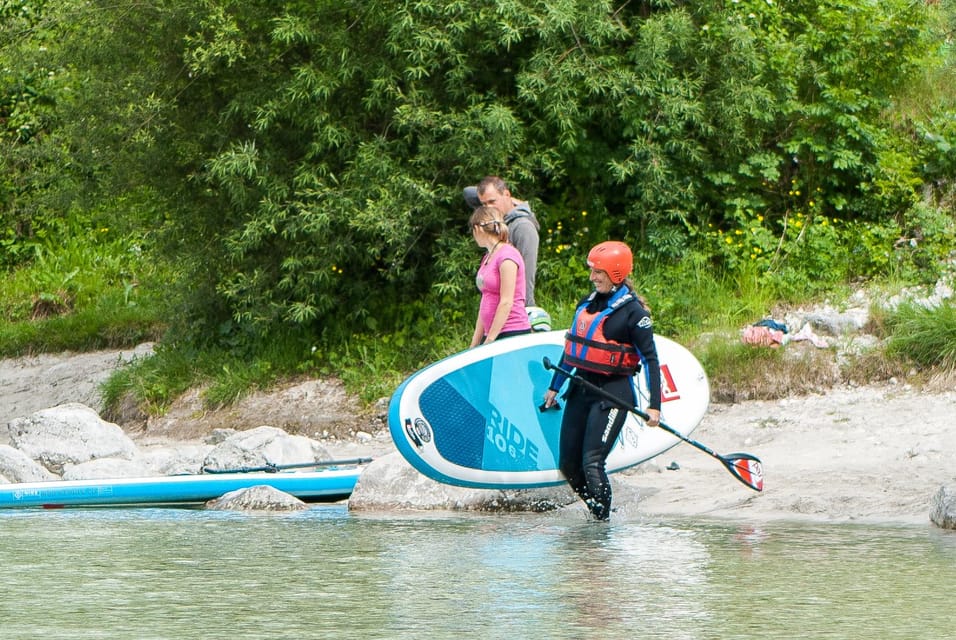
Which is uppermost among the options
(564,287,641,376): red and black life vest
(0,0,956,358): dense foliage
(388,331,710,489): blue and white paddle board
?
(0,0,956,358): dense foliage

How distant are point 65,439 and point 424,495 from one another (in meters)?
3.28

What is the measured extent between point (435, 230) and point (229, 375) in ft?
8.13

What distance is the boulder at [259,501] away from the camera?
8781mm

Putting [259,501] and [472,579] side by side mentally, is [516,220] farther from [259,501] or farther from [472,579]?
[472,579]

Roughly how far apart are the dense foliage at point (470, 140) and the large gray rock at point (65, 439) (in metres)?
2.27

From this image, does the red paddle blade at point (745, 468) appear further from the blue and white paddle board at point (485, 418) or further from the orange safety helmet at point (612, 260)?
the orange safety helmet at point (612, 260)

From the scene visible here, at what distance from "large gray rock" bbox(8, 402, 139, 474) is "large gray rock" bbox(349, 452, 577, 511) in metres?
2.55

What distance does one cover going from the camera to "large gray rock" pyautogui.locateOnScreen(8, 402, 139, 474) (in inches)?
409

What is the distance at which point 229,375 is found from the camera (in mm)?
13375

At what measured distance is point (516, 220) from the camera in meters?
8.45

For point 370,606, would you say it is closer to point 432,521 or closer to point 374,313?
point 432,521

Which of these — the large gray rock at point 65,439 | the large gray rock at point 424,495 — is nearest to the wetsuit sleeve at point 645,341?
the large gray rock at point 424,495

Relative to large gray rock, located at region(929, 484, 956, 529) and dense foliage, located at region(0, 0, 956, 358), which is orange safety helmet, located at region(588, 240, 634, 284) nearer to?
large gray rock, located at region(929, 484, 956, 529)

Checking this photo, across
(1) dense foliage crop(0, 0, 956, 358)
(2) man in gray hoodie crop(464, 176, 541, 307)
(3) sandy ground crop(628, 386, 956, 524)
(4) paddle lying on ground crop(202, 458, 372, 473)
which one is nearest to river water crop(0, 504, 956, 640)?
(3) sandy ground crop(628, 386, 956, 524)
